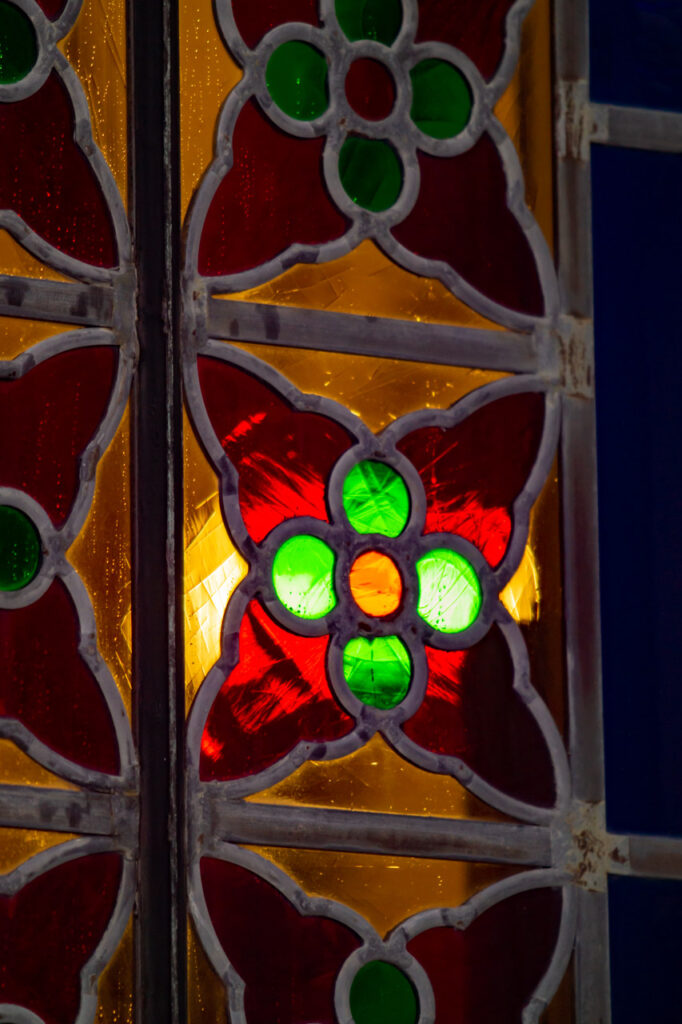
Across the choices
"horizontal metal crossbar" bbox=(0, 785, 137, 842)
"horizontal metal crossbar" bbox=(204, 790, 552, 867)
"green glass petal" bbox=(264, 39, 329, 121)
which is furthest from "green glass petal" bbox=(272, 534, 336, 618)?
"green glass petal" bbox=(264, 39, 329, 121)

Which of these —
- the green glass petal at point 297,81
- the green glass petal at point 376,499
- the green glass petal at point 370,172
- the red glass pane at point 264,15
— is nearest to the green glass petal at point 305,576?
the green glass petal at point 376,499

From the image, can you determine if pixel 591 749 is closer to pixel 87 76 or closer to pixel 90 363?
pixel 90 363

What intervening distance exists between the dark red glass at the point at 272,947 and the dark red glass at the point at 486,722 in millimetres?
468

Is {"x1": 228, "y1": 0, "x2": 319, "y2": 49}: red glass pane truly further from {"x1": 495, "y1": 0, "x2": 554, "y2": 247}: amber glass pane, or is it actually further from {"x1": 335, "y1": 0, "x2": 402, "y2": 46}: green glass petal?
{"x1": 495, "y1": 0, "x2": 554, "y2": 247}: amber glass pane

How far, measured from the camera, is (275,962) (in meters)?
5.32

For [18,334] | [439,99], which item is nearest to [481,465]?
[439,99]

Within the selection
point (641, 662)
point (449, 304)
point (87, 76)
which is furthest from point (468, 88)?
point (641, 662)

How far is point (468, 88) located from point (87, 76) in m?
0.88

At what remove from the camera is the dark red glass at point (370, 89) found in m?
5.82

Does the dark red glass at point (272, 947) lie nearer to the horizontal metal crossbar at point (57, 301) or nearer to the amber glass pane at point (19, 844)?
the amber glass pane at point (19, 844)

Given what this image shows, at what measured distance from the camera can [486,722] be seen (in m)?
5.62

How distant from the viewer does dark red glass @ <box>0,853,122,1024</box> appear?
5125mm

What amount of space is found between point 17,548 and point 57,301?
53 cm

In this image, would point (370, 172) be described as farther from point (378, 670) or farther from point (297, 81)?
point (378, 670)
